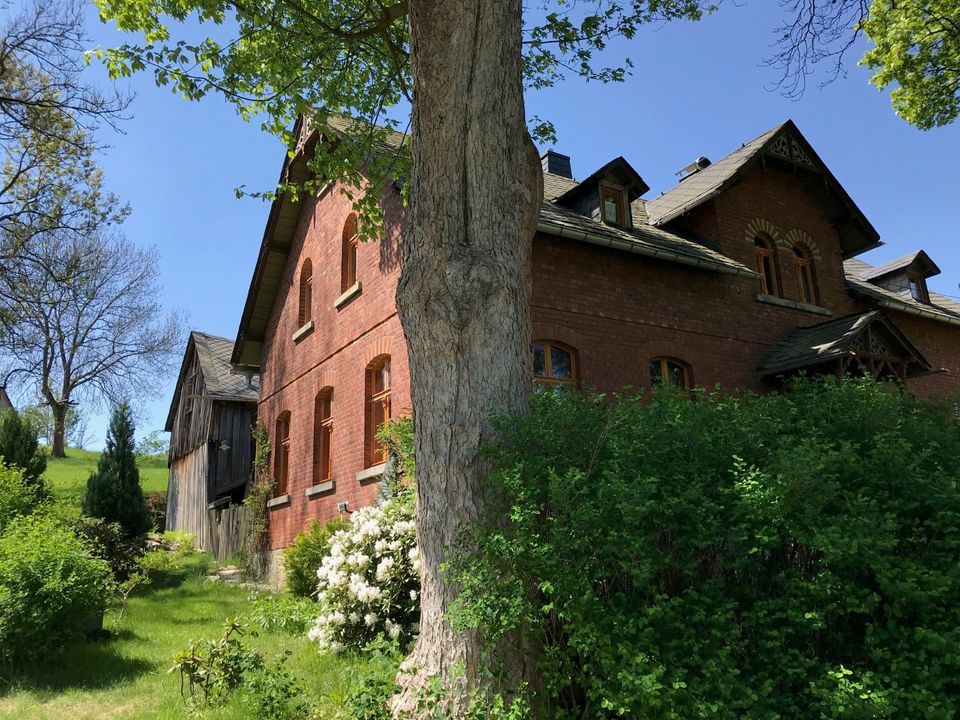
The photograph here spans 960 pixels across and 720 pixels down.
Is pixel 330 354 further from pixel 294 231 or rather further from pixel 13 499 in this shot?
pixel 13 499

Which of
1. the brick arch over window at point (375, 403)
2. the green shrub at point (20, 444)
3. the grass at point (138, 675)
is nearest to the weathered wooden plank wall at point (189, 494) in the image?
the green shrub at point (20, 444)

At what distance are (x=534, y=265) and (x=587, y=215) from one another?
7.85ft

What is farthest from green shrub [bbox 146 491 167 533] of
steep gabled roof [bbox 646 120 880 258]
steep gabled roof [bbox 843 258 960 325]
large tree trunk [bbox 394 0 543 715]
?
large tree trunk [bbox 394 0 543 715]

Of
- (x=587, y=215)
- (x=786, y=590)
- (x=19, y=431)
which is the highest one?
(x=587, y=215)

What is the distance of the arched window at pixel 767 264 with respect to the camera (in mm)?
14744

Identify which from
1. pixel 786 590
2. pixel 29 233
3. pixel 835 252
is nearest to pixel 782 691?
pixel 786 590

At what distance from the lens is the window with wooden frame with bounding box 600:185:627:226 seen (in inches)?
516

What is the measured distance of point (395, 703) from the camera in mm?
5043

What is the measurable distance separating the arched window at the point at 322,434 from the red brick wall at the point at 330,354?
0.40ft

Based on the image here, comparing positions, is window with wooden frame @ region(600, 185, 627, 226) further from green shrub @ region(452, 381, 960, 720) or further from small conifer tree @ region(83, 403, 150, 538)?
small conifer tree @ region(83, 403, 150, 538)

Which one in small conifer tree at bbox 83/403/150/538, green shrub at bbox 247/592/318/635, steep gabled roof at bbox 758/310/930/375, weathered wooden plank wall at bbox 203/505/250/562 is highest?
steep gabled roof at bbox 758/310/930/375

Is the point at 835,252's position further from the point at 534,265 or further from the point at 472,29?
the point at 472,29

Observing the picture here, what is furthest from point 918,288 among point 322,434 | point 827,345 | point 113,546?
point 113,546

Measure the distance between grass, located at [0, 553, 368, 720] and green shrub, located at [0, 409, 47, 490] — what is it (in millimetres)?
7983
